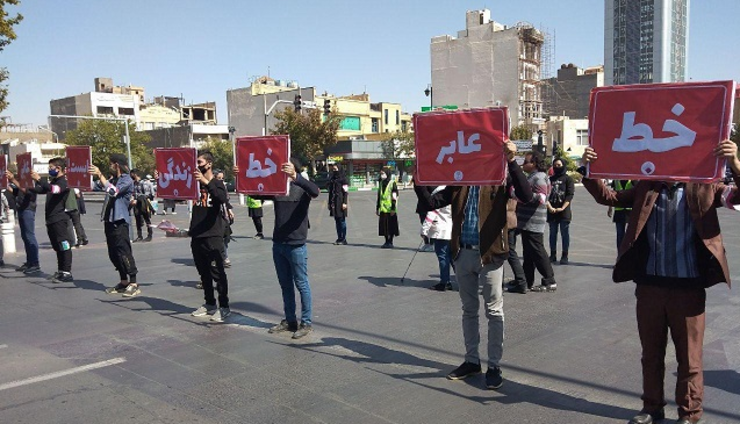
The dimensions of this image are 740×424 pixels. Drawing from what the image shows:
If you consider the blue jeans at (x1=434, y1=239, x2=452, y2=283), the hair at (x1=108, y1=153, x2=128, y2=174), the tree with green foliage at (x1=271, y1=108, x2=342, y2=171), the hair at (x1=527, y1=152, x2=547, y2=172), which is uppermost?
the tree with green foliage at (x1=271, y1=108, x2=342, y2=171)

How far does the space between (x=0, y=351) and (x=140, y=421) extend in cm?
295

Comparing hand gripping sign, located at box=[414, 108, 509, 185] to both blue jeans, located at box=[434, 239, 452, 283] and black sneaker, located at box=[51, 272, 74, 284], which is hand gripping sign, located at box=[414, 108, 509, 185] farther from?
black sneaker, located at box=[51, 272, 74, 284]

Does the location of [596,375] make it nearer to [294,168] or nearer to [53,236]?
[294,168]

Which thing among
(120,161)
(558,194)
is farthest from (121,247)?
(558,194)

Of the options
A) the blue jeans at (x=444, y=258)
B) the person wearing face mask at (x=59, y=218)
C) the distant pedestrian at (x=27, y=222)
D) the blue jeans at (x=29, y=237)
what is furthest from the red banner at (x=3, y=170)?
the blue jeans at (x=444, y=258)

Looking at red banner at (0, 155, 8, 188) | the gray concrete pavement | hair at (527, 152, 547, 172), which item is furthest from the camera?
red banner at (0, 155, 8, 188)

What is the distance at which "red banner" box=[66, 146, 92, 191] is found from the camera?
32.7ft

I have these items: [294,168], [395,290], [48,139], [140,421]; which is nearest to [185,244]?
[395,290]

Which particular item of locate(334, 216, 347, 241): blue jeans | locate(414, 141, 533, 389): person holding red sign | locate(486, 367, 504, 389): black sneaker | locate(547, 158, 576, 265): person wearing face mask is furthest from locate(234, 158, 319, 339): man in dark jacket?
locate(334, 216, 347, 241): blue jeans

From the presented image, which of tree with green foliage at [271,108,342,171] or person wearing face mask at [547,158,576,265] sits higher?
tree with green foliage at [271,108,342,171]

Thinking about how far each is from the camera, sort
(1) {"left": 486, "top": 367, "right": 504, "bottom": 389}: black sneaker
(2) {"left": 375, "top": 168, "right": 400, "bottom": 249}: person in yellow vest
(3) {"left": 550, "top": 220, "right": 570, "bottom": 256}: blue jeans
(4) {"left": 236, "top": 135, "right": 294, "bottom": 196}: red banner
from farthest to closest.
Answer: (2) {"left": 375, "top": 168, "right": 400, "bottom": 249}: person in yellow vest, (3) {"left": 550, "top": 220, "right": 570, "bottom": 256}: blue jeans, (4) {"left": 236, "top": 135, "right": 294, "bottom": 196}: red banner, (1) {"left": 486, "top": 367, "right": 504, "bottom": 389}: black sneaker

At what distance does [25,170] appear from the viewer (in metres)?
11.2

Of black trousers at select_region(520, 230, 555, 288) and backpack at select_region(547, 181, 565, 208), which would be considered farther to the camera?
backpack at select_region(547, 181, 565, 208)

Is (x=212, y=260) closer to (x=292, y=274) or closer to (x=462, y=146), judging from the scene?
(x=292, y=274)
